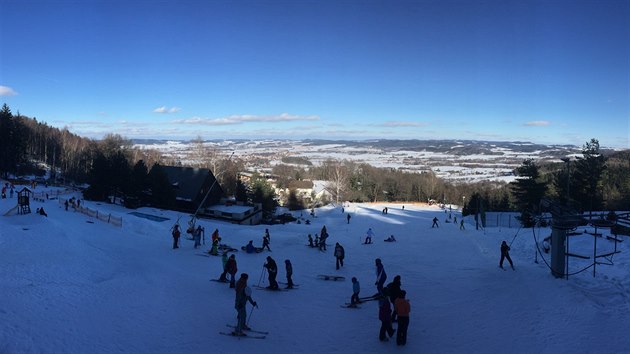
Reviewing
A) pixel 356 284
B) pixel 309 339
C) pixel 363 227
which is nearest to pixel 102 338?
pixel 309 339

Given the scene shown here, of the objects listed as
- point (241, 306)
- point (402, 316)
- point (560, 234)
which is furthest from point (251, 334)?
point (560, 234)

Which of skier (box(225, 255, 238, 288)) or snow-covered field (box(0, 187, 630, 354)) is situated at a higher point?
skier (box(225, 255, 238, 288))

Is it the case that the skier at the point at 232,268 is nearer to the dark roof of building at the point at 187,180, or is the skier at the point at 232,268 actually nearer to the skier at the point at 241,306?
the skier at the point at 241,306

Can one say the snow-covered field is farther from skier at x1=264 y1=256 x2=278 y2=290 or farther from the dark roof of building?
the dark roof of building

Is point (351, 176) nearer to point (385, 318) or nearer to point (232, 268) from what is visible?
point (232, 268)

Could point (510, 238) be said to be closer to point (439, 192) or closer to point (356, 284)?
point (356, 284)

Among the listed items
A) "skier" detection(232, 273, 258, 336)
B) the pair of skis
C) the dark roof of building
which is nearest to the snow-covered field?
the pair of skis

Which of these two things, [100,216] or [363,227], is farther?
[363,227]
